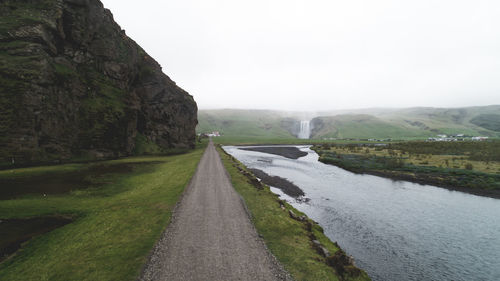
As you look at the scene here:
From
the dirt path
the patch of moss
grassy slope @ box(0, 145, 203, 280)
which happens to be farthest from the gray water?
the patch of moss

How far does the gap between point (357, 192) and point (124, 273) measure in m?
37.6

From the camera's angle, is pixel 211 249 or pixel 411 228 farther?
pixel 411 228

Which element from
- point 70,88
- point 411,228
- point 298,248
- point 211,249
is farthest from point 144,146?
point 411,228

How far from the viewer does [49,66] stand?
42.2 meters

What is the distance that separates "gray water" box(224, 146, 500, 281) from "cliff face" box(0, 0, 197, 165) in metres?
48.2

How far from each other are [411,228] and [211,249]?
24220mm

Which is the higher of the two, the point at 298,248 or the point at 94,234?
the point at 94,234

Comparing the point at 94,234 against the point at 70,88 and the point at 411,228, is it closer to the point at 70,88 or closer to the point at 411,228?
the point at 411,228

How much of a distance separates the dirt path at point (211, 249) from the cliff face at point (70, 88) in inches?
1555

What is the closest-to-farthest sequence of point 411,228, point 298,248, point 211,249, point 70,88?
point 211,249 < point 298,248 < point 411,228 < point 70,88

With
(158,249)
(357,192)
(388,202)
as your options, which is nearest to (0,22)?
(158,249)

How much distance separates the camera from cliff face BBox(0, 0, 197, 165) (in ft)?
120

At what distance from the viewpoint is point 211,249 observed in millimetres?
12648

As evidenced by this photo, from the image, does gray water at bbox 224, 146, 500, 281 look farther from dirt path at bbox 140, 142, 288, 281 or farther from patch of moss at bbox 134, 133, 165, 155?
patch of moss at bbox 134, 133, 165, 155
